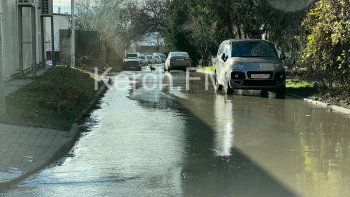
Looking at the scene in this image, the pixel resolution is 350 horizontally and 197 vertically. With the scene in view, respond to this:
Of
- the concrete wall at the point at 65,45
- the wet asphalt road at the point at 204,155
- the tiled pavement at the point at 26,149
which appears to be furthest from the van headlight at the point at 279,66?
the concrete wall at the point at 65,45

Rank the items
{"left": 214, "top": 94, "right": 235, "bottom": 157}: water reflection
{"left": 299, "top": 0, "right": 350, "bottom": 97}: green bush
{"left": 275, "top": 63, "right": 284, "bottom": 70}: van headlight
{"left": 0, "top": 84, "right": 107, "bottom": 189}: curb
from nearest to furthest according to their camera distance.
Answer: {"left": 0, "top": 84, "right": 107, "bottom": 189}: curb
{"left": 214, "top": 94, "right": 235, "bottom": 157}: water reflection
{"left": 299, "top": 0, "right": 350, "bottom": 97}: green bush
{"left": 275, "top": 63, "right": 284, "bottom": 70}: van headlight

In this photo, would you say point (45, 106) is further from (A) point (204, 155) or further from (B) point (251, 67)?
(B) point (251, 67)

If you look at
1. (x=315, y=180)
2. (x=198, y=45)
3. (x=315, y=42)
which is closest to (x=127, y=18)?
(x=198, y=45)

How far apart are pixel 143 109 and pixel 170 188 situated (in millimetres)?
7371

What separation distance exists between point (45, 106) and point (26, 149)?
14.1ft

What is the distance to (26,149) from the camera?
7156 mm

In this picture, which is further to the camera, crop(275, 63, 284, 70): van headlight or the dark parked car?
the dark parked car

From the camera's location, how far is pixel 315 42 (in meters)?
13.6

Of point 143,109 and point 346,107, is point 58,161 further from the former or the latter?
point 346,107

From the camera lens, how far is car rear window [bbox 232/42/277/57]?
17000mm

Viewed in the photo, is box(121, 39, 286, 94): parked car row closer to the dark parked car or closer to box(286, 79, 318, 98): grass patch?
box(286, 79, 318, 98): grass patch

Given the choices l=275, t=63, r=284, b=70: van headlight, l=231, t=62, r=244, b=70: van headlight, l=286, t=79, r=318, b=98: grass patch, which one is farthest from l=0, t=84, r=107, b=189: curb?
l=286, t=79, r=318, b=98: grass patch

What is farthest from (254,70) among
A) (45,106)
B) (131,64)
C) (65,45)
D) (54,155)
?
(131,64)

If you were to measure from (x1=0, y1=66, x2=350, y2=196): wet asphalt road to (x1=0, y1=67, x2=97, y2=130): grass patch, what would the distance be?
0.58 meters
